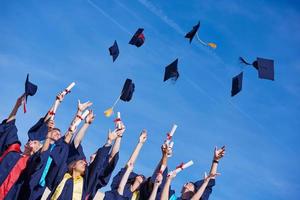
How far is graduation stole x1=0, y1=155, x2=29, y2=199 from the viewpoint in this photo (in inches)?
247

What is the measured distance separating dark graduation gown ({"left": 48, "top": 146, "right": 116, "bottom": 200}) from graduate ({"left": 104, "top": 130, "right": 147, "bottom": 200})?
10.8 inches

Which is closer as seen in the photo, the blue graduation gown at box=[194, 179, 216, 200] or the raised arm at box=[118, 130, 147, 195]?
the raised arm at box=[118, 130, 147, 195]

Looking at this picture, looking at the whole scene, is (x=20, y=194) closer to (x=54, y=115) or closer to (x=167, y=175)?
(x=54, y=115)

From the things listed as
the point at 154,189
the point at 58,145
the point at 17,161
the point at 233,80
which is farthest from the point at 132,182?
the point at 233,80

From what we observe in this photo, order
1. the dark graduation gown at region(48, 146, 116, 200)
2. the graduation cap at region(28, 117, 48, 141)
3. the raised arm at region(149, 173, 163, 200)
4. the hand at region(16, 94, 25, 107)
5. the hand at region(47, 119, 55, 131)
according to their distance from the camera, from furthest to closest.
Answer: the hand at region(16, 94, 25, 107), the graduation cap at region(28, 117, 48, 141), the hand at region(47, 119, 55, 131), the dark graduation gown at region(48, 146, 116, 200), the raised arm at region(149, 173, 163, 200)

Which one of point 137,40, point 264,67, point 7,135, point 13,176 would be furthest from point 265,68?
point 13,176

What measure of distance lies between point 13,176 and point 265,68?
5.81 metres

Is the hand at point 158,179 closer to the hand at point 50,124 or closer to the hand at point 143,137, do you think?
the hand at point 143,137

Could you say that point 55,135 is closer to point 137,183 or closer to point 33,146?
point 33,146

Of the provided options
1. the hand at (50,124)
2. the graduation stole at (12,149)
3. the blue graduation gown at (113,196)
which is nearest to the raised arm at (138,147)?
the blue graduation gown at (113,196)

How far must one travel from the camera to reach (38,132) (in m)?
7.07

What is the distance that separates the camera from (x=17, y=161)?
6.45 metres

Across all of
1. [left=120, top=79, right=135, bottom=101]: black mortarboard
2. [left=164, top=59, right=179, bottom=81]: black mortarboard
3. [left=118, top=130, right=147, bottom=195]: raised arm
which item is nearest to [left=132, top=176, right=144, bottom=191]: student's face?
[left=118, top=130, right=147, bottom=195]: raised arm

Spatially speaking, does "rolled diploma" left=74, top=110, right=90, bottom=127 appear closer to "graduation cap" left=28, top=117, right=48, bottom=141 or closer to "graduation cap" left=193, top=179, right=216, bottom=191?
"graduation cap" left=28, top=117, right=48, bottom=141
